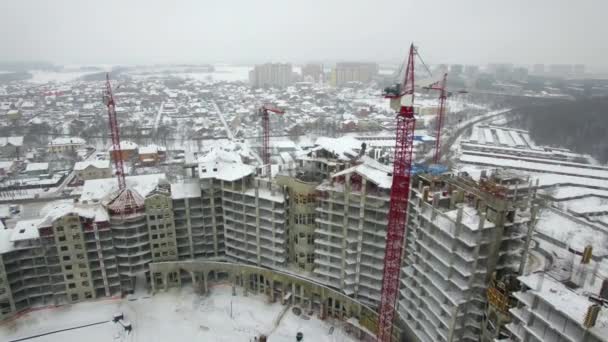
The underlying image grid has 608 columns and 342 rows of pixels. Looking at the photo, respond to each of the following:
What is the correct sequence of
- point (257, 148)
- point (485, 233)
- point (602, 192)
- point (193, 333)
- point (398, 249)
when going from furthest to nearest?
point (257, 148) < point (602, 192) < point (193, 333) < point (398, 249) < point (485, 233)

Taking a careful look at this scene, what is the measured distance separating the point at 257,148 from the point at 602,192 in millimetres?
93949

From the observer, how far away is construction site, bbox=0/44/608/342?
3453 cm

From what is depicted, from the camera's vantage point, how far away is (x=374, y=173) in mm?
44688

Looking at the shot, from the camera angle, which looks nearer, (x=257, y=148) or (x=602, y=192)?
(x=602, y=192)

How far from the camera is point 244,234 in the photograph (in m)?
53.4

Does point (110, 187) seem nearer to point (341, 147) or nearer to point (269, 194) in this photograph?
point (269, 194)

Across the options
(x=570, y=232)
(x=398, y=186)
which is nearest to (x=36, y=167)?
(x=398, y=186)

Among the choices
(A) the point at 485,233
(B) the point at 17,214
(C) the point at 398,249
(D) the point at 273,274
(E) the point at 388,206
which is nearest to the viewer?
(A) the point at 485,233

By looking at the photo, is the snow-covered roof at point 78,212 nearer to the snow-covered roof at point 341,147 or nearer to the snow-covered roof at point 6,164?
the snow-covered roof at point 341,147

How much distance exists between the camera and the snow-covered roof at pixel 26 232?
45.8 meters

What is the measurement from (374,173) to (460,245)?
14.0 m

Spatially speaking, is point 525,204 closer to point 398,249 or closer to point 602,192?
point 398,249

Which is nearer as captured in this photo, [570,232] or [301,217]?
[301,217]

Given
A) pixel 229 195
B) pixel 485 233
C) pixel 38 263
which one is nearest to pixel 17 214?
pixel 38 263
